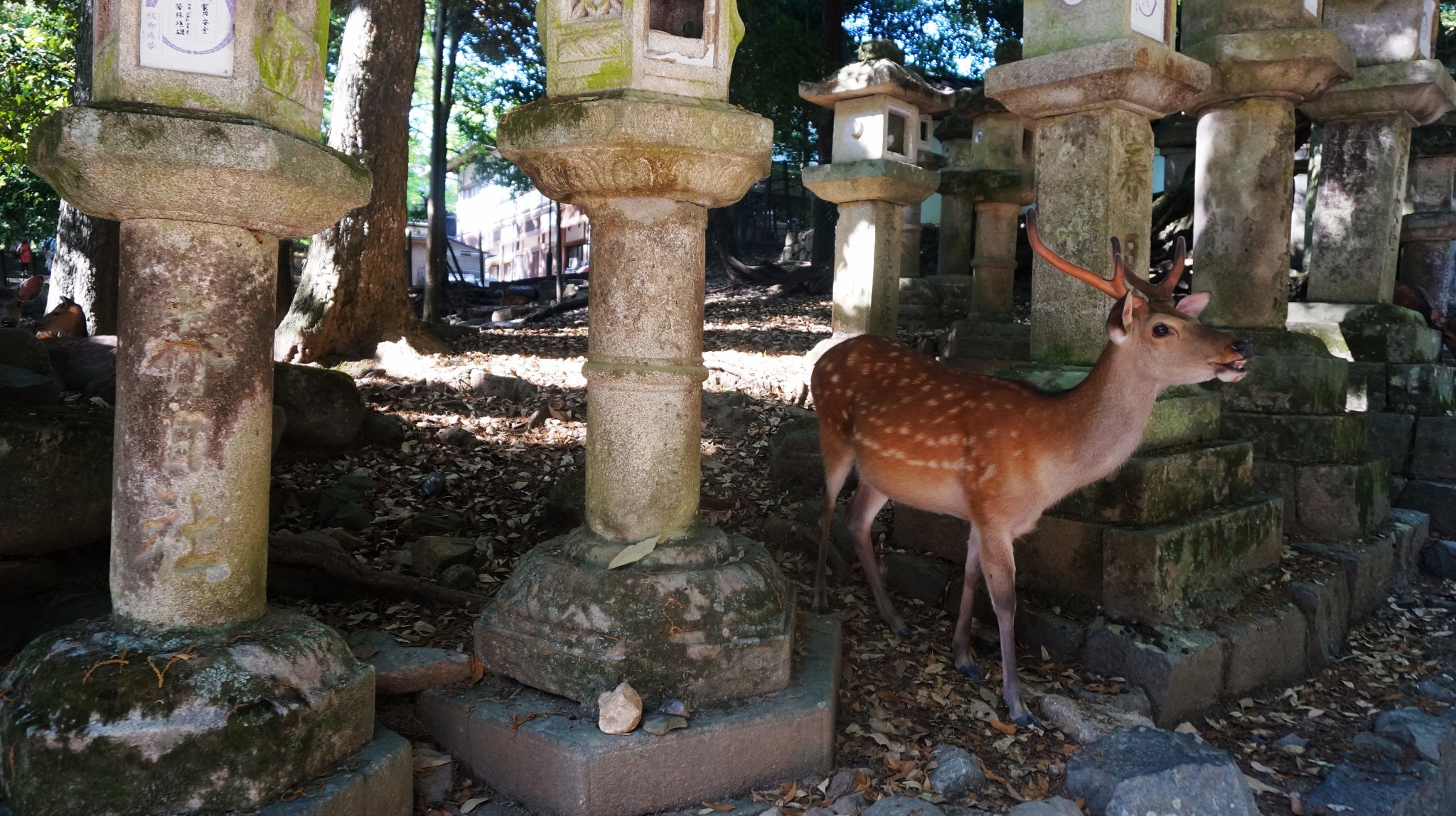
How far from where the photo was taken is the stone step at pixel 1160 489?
397cm

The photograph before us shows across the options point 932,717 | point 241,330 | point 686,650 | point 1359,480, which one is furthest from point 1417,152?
point 241,330

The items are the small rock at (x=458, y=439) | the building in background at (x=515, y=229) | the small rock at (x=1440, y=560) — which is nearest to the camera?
the small rock at (x=1440, y=560)

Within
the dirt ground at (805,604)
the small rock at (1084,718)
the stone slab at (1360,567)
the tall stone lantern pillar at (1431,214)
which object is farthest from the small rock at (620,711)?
the tall stone lantern pillar at (1431,214)

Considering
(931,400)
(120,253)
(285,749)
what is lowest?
(285,749)

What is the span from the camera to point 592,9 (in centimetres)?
294

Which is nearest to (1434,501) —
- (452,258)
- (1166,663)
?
(1166,663)

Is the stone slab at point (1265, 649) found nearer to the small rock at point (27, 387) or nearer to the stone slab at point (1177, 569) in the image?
the stone slab at point (1177, 569)

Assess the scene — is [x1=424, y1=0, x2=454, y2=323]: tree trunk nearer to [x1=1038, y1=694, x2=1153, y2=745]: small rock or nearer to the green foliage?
the green foliage

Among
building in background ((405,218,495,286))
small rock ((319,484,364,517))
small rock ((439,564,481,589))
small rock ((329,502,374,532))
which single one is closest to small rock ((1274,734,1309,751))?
small rock ((439,564,481,589))

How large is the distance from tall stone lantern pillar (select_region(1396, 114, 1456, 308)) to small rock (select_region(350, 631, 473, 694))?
7896 millimetres

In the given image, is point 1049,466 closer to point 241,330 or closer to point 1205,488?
point 1205,488

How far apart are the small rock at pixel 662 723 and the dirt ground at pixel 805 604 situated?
10.0 inches

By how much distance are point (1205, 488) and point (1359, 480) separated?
5.11 feet

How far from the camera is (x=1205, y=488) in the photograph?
4.32 m
